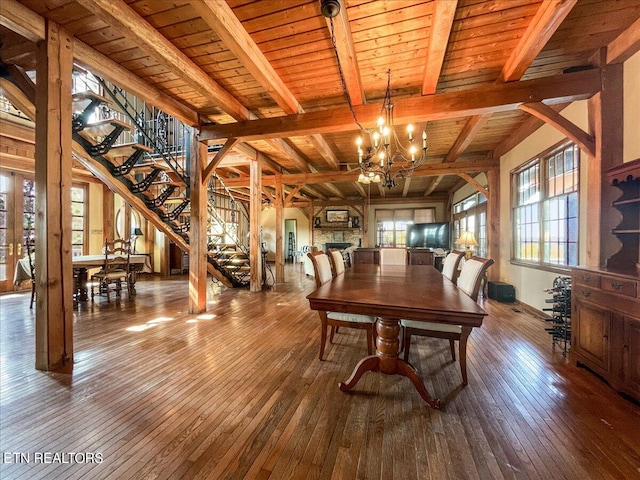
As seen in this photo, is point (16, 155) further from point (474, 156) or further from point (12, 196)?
point (474, 156)

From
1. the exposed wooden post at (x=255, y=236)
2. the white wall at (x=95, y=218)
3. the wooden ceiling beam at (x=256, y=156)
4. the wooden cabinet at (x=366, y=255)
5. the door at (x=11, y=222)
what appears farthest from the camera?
the white wall at (x=95, y=218)

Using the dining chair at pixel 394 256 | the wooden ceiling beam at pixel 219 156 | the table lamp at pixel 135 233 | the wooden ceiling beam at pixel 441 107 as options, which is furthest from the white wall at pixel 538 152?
the table lamp at pixel 135 233

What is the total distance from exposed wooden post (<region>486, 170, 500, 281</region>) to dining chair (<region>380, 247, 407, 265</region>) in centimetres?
206

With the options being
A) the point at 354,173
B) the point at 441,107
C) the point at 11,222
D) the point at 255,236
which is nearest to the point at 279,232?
the point at 255,236

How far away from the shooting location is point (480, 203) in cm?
Answer: 654

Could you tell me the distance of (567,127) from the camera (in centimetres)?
257

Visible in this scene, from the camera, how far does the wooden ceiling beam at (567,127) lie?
2.55m

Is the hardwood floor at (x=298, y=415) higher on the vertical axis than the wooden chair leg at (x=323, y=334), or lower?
lower

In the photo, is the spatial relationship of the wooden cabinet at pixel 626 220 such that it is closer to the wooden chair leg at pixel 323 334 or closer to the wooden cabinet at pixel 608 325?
the wooden cabinet at pixel 608 325

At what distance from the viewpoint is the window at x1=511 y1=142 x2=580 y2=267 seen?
323 cm

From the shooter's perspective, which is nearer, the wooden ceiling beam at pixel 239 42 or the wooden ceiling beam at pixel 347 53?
the wooden ceiling beam at pixel 239 42

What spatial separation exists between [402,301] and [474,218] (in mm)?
6532

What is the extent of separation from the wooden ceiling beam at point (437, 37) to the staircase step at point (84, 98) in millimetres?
3691

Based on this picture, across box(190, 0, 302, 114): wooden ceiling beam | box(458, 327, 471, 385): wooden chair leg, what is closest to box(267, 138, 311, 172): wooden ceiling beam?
box(190, 0, 302, 114): wooden ceiling beam
